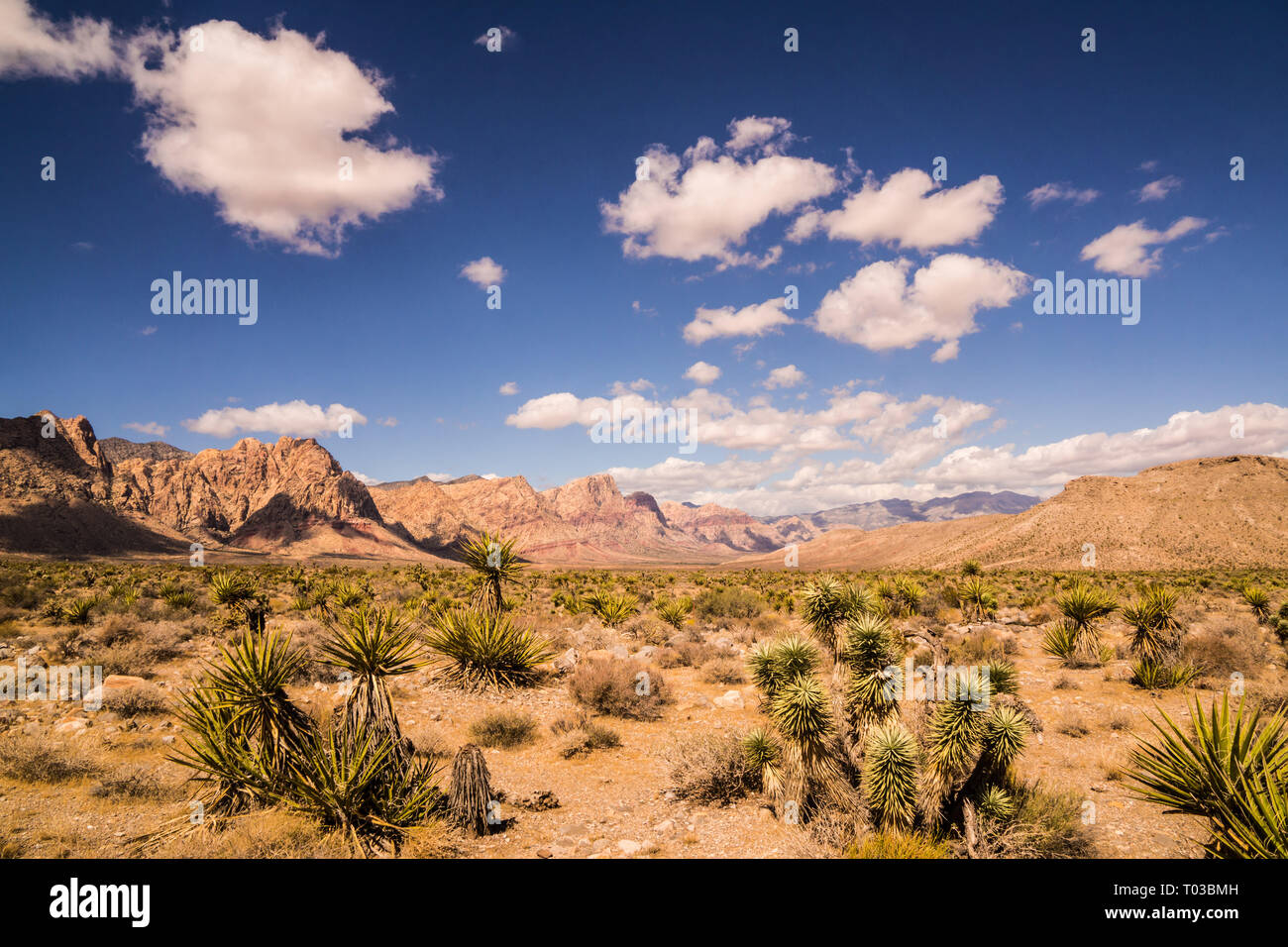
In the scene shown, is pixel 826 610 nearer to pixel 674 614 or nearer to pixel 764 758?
pixel 764 758

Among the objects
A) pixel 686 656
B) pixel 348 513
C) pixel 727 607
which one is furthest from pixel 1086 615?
pixel 348 513

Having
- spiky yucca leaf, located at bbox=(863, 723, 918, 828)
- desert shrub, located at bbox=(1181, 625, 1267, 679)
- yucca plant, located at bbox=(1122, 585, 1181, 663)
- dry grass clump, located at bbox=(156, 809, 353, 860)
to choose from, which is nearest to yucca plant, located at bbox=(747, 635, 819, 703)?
spiky yucca leaf, located at bbox=(863, 723, 918, 828)

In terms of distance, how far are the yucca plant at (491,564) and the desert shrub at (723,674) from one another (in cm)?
533

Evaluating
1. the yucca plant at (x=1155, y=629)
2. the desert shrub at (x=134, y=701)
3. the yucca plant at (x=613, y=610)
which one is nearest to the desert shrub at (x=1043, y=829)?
the yucca plant at (x=1155, y=629)

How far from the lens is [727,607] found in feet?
71.7

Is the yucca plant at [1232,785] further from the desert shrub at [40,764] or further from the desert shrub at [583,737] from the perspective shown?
the desert shrub at [40,764]

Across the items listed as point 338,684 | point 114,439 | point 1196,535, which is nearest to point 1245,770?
point 338,684

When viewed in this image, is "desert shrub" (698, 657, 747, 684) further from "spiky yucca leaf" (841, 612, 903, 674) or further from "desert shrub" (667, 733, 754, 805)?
"spiky yucca leaf" (841, 612, 903, 674)

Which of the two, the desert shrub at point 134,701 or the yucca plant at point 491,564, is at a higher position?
the yucca plant at point 491,564

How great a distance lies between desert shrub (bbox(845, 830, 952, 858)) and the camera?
16.3ft

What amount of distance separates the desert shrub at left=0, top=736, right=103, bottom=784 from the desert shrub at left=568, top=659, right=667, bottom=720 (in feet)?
24.3

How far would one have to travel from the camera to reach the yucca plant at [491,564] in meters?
12.4

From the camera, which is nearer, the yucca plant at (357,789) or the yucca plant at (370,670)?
the yucca plant at (357,789)
